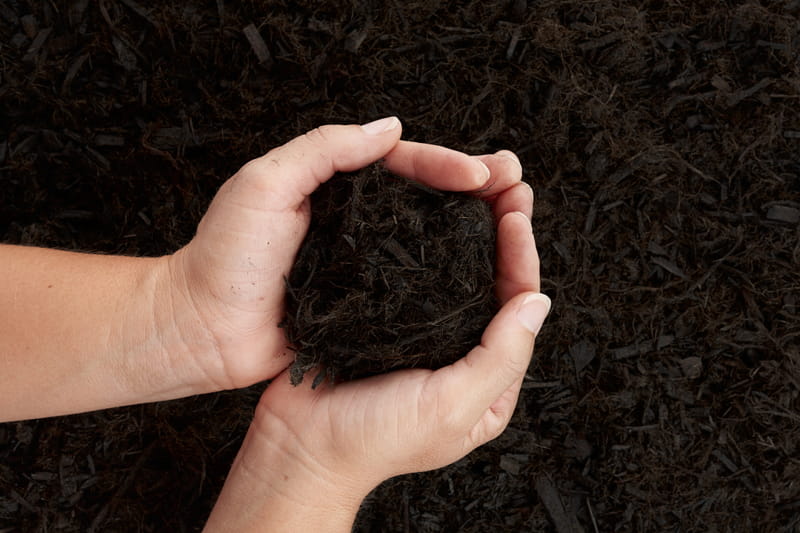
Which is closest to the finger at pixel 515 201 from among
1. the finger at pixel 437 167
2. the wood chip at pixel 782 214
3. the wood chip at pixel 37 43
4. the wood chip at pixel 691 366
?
the finger at pixel 437 167

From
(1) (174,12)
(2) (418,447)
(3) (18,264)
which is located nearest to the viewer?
(2) (418,447)

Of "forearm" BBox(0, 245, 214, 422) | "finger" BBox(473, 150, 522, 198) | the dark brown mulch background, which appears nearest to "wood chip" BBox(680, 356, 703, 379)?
the dark brown mulch background

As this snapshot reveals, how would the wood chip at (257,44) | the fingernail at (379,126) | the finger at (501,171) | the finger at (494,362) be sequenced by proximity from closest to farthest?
the finger at (494,362) < the fingernail at (379,126) < the finger at (501,171) < the wood chip at (257,44)

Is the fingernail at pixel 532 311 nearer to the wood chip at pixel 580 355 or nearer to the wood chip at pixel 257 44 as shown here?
the wood chip at pixel 580 355

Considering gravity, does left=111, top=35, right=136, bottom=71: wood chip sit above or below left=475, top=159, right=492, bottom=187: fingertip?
above

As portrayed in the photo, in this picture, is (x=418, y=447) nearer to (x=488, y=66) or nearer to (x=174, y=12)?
(x=488, y=66)

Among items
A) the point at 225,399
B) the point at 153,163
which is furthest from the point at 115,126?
the point at 225,399

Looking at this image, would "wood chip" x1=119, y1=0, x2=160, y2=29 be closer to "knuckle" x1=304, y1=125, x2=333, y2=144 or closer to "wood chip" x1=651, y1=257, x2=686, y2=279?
"knuckle" x1=304, y1=125, x2=333, y2=144

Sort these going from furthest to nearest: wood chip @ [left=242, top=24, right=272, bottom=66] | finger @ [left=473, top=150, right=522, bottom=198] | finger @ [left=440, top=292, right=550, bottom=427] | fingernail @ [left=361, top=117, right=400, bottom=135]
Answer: wood chip @ [left=242, top=24, right=272, bottom=66], finger @ [left=473, top=150, right=522, bottom=198], fingernail @ [left=361, top=117, right=400, bottom=135], finger @ [left=440, top=292, right=550, bottom=427]
